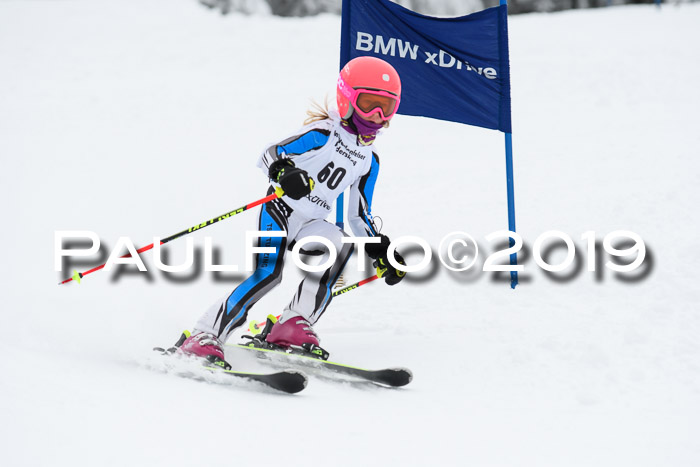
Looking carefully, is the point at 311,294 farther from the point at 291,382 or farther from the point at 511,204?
the point at 511,204

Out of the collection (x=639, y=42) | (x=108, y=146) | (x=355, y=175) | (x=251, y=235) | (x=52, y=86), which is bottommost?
(x=251, y=235)

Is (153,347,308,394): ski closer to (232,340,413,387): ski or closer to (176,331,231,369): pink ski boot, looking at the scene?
(176,331,231,369): pink ski boot

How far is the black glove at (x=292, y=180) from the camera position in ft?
12.9

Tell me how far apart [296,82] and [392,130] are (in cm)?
258

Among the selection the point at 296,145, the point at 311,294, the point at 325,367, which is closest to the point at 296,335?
the point at 311,294

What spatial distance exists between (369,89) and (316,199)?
0.77 metres

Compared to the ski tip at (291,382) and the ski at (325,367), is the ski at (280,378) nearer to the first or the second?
the ski tip at (291,382)

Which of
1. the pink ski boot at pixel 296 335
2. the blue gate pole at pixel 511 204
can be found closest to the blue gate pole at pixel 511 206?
the blue gate pole at pixel 511 204

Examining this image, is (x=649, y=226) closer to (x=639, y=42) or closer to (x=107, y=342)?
(x=107, y=342)

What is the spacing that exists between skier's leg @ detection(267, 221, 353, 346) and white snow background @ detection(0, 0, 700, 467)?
0.29 meters

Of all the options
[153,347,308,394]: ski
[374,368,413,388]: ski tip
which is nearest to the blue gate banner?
[374,368,413,388]: ski tip

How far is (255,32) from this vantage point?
15680 mm

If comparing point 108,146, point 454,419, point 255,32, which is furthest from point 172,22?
point 454,419

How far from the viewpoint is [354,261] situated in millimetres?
7059
